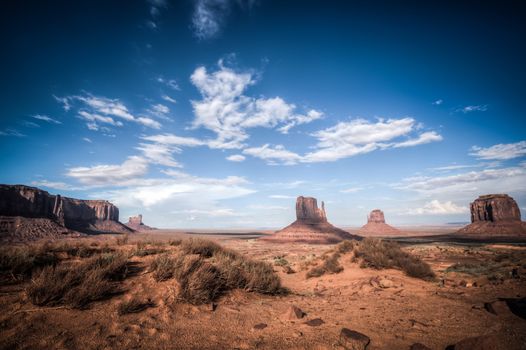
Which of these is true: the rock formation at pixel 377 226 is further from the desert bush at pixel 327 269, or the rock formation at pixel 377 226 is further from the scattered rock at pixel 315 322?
the scattered rock at pixel 315 322

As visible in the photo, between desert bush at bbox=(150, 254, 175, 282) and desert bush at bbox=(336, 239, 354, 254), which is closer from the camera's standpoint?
desert bush at bbox=(150, 254, 175, 282)

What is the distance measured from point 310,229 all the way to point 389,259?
7150 centimetres

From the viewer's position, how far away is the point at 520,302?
515cm

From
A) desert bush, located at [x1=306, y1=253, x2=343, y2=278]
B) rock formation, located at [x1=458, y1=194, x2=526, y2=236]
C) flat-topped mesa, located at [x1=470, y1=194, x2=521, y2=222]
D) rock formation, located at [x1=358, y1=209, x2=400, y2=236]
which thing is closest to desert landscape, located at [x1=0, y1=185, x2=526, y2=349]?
desert bush, located at [x1=306, y1=253, x2=343, y2=278]

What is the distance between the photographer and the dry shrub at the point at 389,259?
10.7 m

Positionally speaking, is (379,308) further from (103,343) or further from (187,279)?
(103,343)

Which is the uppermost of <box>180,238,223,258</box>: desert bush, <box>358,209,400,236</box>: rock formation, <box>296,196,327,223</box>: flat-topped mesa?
<box>296,196,327,223</box>: flat-topped mesa

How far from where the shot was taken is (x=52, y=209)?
85.4 metres

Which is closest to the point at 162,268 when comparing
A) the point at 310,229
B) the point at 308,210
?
the point at 310,229

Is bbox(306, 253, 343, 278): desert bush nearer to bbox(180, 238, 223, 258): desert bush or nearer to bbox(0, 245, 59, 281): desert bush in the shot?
bbox(180, 238, 223, 258): desert bush

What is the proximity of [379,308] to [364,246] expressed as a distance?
8.64 metres

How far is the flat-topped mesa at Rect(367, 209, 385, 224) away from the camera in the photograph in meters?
134

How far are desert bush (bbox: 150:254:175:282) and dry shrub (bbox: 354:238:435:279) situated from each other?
34.2ft

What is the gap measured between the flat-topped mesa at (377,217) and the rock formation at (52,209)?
136 m
